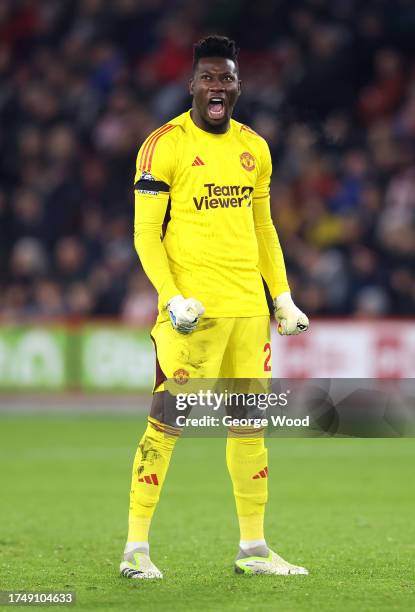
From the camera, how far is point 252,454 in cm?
562

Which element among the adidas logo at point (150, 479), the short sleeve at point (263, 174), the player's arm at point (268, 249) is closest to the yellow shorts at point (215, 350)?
the player's arm at point (268, 249)

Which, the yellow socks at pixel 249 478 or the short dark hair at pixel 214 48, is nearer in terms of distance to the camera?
the short dark hair at pixel 214 48

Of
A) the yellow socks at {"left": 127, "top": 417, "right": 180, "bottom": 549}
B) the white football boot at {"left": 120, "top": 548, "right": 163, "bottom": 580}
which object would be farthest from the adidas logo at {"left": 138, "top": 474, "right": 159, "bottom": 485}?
the white football boot at {"left": 120, "top": 548, "right": 163, "bottom": 580}

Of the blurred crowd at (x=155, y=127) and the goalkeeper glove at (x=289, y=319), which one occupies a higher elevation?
the blurred crowd at (x=155, y=127)

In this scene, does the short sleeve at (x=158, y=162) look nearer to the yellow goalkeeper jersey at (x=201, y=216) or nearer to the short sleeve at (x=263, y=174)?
the yellow goalkeeper jersey at (x=201, y=216)

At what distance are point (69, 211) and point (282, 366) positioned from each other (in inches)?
136

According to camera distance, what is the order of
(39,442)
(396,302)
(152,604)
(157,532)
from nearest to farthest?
(152,604) → (157,532) → (39,442) → (396,302)

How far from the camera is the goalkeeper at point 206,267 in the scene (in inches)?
214

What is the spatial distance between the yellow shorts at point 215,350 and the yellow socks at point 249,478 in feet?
0.97

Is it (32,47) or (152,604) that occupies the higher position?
(32,47)

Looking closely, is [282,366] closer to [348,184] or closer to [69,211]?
[348,184]

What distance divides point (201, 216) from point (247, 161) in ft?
1.05

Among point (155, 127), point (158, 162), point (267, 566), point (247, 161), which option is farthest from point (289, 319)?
point (155, 127)

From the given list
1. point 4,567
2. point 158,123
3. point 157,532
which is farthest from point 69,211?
point 4,567
